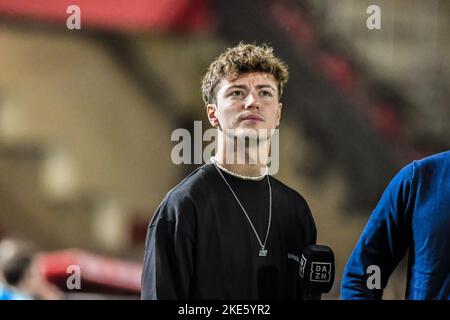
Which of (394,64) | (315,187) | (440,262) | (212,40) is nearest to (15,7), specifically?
(212,40)

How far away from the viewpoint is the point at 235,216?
1617mm

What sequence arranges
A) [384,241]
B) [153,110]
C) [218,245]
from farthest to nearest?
[153,110] → [384,241] → [218,245]

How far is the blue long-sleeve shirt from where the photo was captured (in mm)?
1618

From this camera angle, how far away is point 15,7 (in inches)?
146

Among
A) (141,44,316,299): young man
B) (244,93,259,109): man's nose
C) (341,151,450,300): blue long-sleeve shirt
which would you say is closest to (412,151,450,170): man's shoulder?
(341,151,450,300): blue long-sleeve shirt

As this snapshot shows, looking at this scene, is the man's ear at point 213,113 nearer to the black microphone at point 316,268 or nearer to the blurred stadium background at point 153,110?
the black microphone at point 316,268

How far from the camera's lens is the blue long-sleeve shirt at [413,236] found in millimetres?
1618

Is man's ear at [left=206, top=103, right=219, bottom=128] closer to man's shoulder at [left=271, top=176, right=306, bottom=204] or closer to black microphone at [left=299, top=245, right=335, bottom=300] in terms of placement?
man's shoulder at [left=271, top=176, right=306, bottom=204]

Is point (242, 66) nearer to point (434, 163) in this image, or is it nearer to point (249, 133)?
point (249, 133)

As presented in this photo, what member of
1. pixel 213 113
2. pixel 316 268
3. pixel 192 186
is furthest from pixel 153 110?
pixel 316 268

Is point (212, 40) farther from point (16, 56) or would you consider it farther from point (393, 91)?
point (393, 91)

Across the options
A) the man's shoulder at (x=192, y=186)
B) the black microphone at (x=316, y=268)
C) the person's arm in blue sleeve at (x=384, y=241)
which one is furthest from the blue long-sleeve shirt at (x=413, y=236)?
the man's shoulder at (x=192, y=186)

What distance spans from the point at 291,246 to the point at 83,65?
2.54 m

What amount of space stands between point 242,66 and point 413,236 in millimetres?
574
